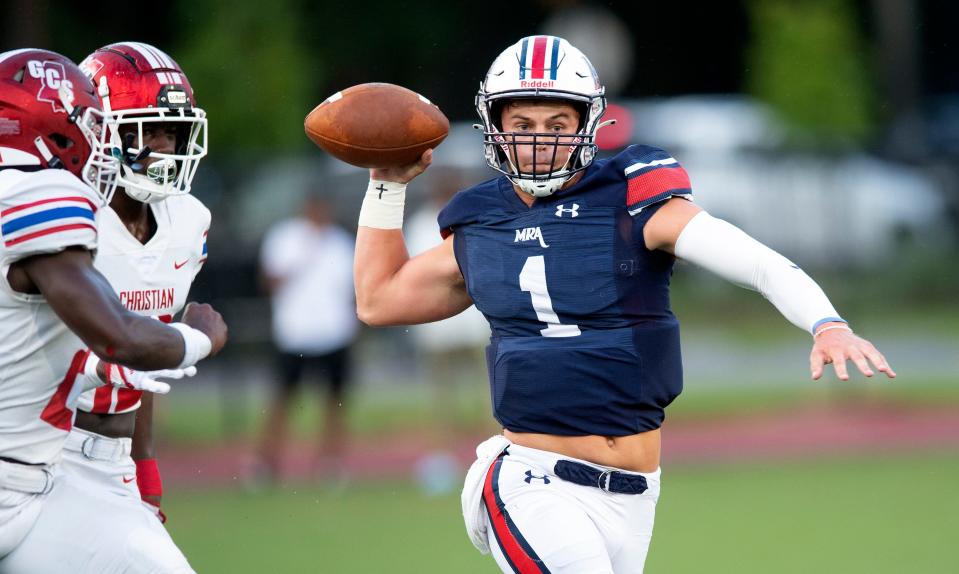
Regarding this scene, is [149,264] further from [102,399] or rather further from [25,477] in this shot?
[25,477]

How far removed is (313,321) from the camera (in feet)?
32.4

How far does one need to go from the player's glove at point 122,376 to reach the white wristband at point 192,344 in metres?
0.10

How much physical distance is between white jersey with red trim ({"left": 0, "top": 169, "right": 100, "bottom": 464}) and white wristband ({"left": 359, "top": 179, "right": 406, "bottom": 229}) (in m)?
1.26

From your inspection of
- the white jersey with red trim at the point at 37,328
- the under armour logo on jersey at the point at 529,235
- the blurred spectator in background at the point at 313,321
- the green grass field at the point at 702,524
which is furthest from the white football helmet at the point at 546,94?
the blurred spectator in background at the point at 313,321

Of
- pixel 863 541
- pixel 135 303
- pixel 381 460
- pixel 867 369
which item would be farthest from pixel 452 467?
pixel 867 369

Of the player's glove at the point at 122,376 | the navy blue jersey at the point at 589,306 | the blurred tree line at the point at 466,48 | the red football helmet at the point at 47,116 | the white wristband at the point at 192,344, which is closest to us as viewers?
the red football helmet at the point at 47,116

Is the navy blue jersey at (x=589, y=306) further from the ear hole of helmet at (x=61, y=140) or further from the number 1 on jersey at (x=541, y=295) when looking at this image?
the ear hole of helmet at (x=61, y=140)

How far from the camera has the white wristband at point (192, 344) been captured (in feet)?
11.5

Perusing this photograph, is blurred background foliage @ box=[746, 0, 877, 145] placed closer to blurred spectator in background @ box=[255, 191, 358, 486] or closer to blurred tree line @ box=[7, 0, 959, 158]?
blurred tree line @ box=[7, 0, 959, 158]

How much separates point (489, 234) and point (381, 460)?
641 cm

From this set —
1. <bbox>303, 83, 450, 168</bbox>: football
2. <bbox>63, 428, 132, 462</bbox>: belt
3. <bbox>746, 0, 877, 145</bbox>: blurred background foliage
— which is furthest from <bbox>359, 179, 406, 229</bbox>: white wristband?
<bbox>746, 0, 877, 145</bbox>: blurred background foliage

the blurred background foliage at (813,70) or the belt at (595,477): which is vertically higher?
the belt at (595,477)

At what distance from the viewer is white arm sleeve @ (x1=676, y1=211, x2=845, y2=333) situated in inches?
150

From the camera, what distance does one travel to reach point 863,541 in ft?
24.7
